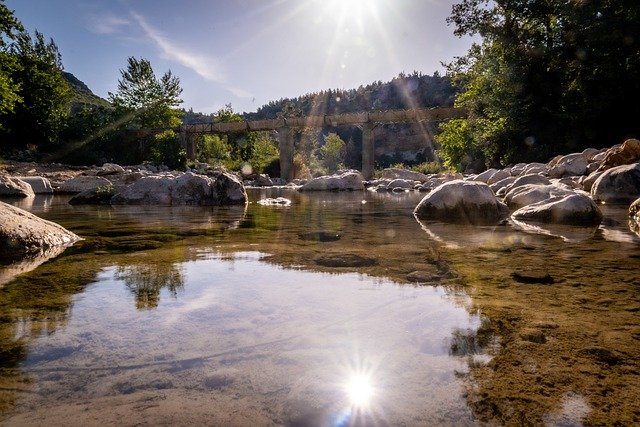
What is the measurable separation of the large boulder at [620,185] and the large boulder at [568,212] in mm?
3150

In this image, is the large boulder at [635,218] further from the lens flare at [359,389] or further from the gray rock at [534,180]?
the lens flare at [359,389]

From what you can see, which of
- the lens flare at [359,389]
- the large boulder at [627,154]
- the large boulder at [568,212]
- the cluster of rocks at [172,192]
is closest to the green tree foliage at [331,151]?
the cluster of rocks at [172,192]

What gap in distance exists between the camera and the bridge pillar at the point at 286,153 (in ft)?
105

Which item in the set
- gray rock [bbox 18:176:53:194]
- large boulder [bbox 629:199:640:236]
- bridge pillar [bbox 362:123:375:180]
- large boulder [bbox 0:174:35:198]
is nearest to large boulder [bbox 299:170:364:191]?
gray rock [bbox 18:176:53:194]

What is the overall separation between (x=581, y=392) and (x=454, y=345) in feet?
1.50

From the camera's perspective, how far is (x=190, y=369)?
4.66 ft

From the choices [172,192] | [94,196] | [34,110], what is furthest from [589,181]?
[34,110]

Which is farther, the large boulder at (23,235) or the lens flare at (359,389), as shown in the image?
the large boulder at (23,235)

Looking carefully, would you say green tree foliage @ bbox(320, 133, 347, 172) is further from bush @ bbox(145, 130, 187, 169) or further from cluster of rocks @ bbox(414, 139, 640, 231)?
cluster of rocks @ bbox(414, 139, 640, 231)

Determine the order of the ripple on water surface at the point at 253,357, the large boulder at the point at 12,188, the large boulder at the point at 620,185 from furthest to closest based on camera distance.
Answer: the large boulder at the point at 12,188, the large boulder at the point at 620,185, the ripple on water surface at the point at 253,357

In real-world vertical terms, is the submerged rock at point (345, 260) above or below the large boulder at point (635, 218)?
below

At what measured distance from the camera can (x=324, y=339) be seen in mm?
1689

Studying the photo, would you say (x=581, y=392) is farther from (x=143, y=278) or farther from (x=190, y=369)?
(x=143, y=278)

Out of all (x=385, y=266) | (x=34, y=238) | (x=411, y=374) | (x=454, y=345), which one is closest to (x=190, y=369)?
(x=411, y=374)
